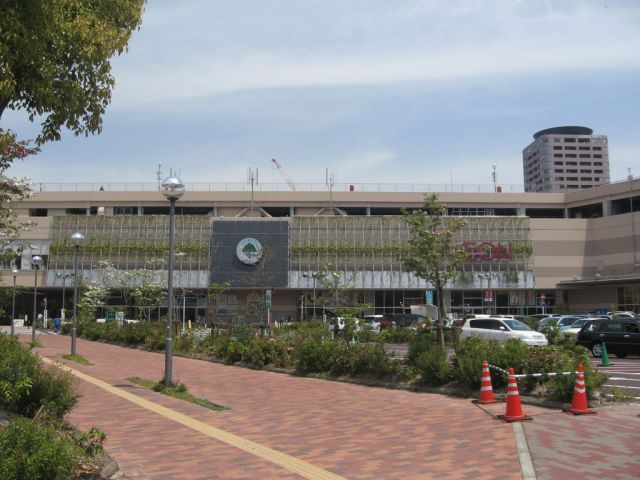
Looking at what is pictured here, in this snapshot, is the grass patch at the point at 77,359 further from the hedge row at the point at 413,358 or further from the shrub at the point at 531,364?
the shrub at the point at 531,364

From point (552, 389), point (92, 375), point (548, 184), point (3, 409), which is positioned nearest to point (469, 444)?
point (552, 389)

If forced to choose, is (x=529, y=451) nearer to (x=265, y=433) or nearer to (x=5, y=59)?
(x=265, y=433)

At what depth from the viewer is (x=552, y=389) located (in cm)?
1216

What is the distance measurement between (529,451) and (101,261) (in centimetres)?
5988

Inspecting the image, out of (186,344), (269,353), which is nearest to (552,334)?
(269,353)

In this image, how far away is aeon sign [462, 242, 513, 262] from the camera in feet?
207

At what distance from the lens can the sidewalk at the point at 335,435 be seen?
23.9ft

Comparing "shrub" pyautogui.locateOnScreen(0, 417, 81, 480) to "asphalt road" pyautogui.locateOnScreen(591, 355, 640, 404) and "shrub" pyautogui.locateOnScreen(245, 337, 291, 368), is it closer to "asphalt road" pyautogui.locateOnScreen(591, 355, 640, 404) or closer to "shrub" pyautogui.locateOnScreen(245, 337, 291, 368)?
"asphalt road" pyautogui.locateOnScreen(591, 355, 640, 404)

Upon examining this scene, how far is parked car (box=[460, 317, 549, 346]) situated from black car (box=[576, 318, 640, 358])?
1.72 m

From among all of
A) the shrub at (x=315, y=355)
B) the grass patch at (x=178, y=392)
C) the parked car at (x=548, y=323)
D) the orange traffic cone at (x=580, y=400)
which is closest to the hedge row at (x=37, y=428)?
the grass patch at (x=178, y=392)

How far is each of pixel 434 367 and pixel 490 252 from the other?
51.3m

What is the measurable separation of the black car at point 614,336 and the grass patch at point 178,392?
16513 mm

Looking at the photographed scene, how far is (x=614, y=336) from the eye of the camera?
2372 centimetres

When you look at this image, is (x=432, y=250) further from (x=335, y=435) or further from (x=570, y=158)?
(x=570, y=158)
